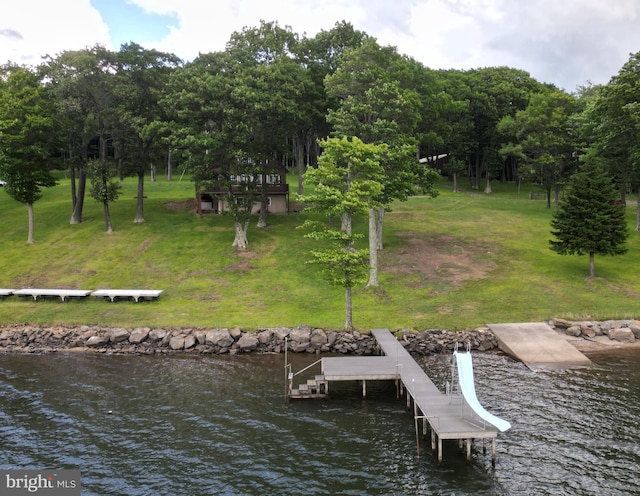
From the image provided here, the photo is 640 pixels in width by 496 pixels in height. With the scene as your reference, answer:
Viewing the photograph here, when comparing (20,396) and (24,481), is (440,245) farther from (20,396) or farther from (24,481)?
(24,481)

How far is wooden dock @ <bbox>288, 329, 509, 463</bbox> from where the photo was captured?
2206 centimetres

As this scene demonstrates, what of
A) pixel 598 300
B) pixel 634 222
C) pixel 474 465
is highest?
pixel 634 222

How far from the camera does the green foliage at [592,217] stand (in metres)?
44.0

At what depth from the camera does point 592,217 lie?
4428cm

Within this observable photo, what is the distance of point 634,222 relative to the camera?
63.2 metres

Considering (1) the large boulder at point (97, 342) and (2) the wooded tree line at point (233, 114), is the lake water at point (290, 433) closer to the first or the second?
(1) the large boulder at point (97, 342)

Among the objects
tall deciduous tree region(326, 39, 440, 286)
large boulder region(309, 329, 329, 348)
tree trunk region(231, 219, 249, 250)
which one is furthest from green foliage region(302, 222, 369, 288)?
tree trunk region(231, 219, 249, 250)

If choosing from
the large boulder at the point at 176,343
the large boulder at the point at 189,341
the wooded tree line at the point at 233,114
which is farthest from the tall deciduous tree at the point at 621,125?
the large boulder at the point at 176,343

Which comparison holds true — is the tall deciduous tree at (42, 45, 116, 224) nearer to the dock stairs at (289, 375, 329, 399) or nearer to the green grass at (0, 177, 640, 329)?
the green grass at (0, 177, 640, 329)

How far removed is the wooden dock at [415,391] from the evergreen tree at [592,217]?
2030 cm

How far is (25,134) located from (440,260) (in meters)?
43.8

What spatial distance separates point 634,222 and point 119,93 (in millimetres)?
61234

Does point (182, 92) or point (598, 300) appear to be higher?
point (182, 92)

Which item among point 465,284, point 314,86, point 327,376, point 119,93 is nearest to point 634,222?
point 465,284
